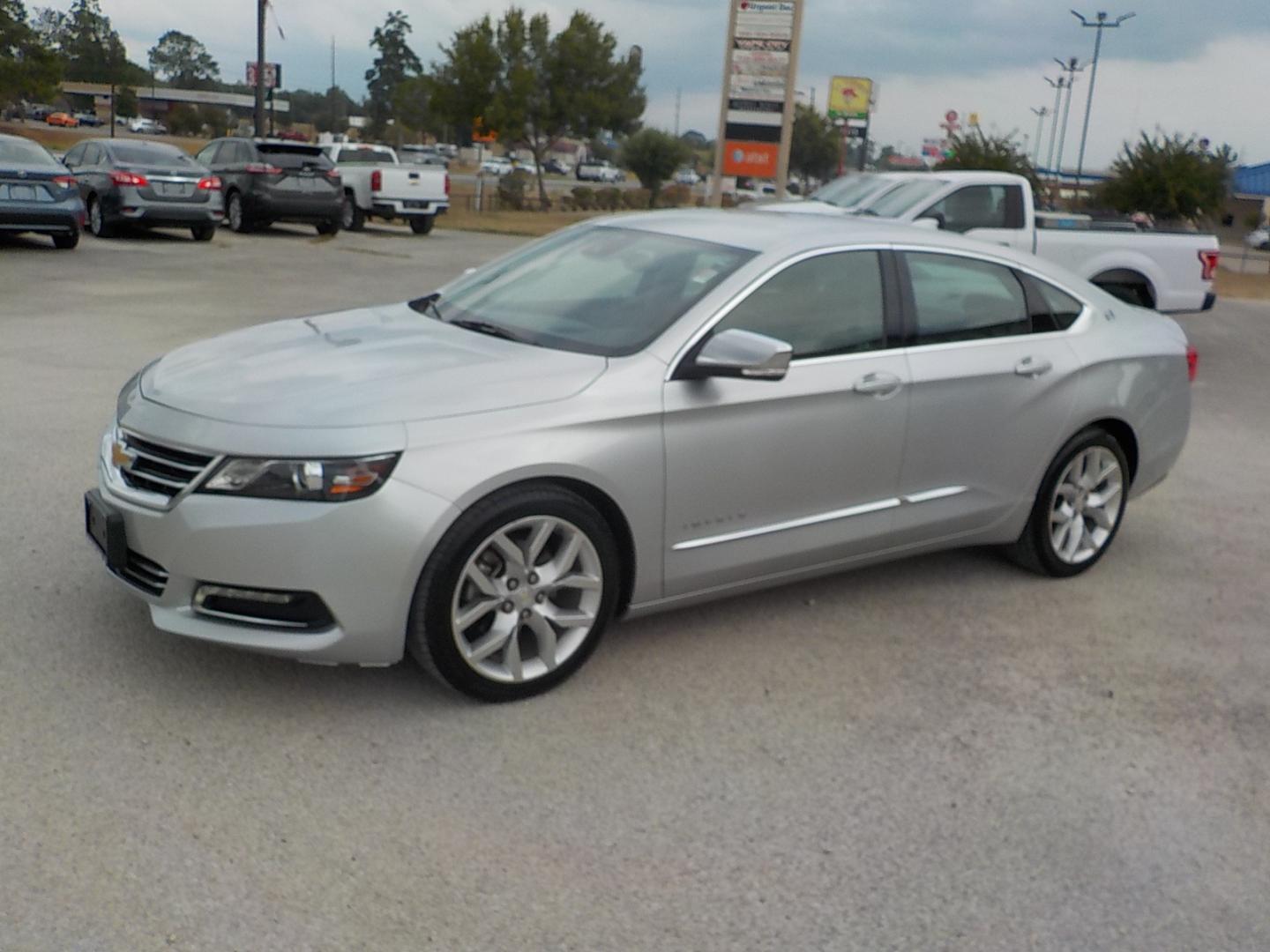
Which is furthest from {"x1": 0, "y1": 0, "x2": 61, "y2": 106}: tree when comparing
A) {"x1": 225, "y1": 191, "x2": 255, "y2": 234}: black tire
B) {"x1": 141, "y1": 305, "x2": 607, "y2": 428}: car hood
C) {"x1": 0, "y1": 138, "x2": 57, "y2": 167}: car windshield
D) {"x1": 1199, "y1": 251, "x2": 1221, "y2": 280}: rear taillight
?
{"x1": 141, "y1": 305, "x2": 607, "y2": 428}: car hood

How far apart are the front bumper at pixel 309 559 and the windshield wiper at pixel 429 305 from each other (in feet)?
5.17

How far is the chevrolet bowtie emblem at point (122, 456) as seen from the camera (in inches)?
173

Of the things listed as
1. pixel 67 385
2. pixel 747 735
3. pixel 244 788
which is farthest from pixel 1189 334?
pixel 244 788

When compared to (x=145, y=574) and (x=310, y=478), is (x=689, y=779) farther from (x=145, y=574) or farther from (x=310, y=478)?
(x=145, y=574)

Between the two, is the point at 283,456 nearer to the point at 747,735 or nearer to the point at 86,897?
the point at 86,897

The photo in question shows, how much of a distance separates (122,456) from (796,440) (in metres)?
2.27

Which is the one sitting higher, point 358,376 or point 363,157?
point 363,157

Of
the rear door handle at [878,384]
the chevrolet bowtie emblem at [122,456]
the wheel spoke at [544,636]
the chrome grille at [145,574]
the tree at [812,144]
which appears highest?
the tree at [812,144]

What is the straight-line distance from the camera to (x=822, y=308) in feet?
17.0

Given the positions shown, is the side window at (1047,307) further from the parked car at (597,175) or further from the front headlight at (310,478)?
the parked car at (597,175)

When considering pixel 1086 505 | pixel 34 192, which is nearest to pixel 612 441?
pixel 1086 505

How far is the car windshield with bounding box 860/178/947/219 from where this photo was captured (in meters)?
13.9

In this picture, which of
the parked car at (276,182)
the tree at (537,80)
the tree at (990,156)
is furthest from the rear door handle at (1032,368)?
the tree at (537,80)

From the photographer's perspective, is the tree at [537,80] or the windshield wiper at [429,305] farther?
the tree at [537,80]
